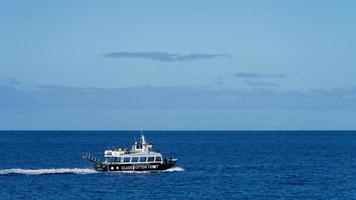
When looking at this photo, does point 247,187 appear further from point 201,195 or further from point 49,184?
point 49,184

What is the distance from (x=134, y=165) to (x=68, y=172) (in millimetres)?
13344

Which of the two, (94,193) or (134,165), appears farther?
(134,165)

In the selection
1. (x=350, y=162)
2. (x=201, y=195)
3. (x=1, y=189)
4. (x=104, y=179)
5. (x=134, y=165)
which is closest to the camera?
(x=201, y=195)

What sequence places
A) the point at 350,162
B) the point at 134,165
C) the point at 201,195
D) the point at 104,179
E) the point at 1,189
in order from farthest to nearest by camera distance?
the point at 350,162 < the point at 134,165 < the point at 104,179 < the point at 1,189 < the point at 201,195

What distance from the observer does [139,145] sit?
129 metres

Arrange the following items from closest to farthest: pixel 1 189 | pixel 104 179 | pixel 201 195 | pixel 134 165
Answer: pixel 201 195 → pixel 1 189 → pixel 104 179 → pixel 134 165

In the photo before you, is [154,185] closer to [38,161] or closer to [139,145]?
[139,145]

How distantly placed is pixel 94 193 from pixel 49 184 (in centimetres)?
1429

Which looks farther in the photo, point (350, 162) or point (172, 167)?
point (350, 162)

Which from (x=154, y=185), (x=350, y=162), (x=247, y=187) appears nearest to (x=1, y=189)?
(x=154, y=185)

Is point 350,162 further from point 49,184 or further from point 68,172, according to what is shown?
point 49,184

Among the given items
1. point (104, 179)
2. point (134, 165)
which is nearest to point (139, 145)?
point (134, 165)

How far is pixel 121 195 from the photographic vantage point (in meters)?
102

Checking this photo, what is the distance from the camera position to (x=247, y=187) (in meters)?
112
